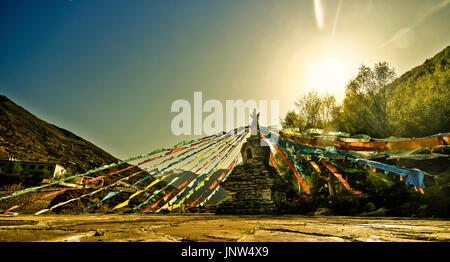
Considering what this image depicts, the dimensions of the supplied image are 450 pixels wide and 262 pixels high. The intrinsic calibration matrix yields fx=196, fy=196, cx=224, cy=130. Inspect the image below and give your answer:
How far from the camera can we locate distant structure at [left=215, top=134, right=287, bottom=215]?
36.4ft

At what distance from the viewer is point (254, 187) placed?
11.4 m

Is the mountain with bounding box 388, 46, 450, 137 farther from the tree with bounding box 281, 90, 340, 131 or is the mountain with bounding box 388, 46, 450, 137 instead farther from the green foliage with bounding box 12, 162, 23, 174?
the green foliage with bounding box 12, 162, 23, 174

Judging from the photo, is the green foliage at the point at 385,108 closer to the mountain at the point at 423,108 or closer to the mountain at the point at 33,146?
the mountain at the point at 423,108

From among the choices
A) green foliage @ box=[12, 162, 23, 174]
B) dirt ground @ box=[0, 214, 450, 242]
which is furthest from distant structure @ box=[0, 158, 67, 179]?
dirt ground @ box=[0, 214, 450, 242]

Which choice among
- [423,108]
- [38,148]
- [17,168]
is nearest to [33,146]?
[38,148]

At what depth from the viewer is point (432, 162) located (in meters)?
10.2

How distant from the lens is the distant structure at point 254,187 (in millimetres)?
11109

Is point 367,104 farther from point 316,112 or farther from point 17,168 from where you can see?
point 17,168

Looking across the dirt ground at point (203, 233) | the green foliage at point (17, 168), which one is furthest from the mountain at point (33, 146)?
the dirt ground at point (203, 233)

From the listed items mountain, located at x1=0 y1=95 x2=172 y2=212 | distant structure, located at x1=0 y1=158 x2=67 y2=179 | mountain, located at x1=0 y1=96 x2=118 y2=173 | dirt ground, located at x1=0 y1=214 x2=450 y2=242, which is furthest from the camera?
mountain, located at x1=0 y1=96 x2=118 y2=173
